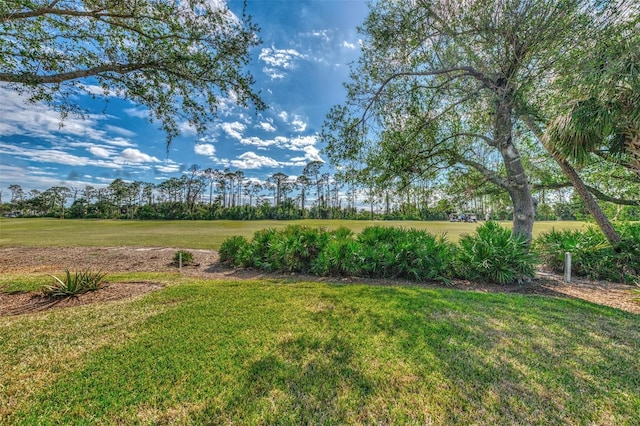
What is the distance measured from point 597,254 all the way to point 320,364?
33.1 ft

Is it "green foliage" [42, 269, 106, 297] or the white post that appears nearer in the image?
"green foliage" [42, 269, 106, 297]

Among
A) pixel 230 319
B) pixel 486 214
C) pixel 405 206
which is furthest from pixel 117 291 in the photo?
pixel 486 214

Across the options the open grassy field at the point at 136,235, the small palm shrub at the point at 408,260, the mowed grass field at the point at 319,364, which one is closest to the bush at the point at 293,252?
the small palm shrub at the point at 408,260

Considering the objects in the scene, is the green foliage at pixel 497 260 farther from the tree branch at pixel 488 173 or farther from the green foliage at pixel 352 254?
the tree branch at pixel 488 173

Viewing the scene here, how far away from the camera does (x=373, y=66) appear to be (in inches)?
308

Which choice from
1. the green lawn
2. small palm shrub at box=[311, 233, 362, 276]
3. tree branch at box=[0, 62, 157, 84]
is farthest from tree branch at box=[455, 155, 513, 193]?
tree branch at box=[0, 62, 157, 84]

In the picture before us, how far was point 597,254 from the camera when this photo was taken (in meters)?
7.79

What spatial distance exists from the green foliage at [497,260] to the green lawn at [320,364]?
206 centimetres

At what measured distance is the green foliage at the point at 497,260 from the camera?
22.2 ft

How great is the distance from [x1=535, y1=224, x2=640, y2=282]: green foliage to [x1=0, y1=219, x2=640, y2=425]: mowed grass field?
13.1 feet

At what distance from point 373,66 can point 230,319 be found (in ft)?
26.6

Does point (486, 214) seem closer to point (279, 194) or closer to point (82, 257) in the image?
point (82, 257)

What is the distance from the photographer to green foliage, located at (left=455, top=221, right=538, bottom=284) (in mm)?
6770

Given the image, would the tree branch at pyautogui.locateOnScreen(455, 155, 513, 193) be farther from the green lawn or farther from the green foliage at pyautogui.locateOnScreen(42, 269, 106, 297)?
the green foliage at pyautogui.locateOnScreen(42, 269, 106, 297)
